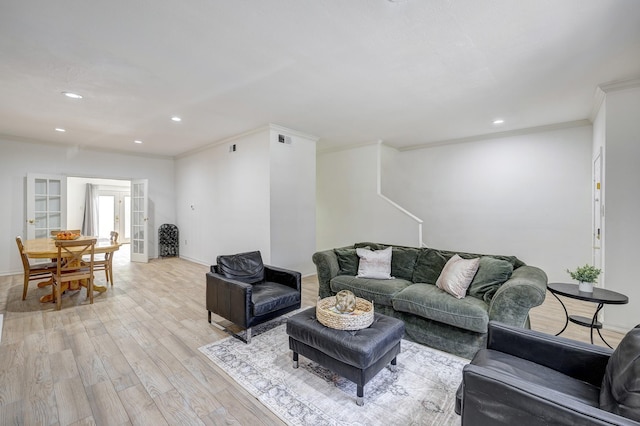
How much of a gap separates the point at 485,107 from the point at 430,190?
2.47m

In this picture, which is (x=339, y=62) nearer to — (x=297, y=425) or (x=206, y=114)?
(x=206, y=114)

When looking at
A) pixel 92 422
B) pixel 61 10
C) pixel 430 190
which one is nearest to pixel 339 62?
pixel 61 10

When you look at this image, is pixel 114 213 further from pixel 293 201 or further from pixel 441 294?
pixel 441 294

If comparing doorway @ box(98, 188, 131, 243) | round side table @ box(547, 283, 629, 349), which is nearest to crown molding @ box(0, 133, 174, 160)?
doorway @ box(98, 188, 131, 243)

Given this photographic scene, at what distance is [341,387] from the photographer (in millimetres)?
2080

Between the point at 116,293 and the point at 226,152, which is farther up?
the point at 226,152

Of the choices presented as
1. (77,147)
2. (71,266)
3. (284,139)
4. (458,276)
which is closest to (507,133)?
(458,276)

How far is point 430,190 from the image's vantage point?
6.10m

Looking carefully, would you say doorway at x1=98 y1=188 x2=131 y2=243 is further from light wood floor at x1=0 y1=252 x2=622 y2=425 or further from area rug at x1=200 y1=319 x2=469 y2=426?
area rug at x1=200 y1=319 x2=469 y2=426

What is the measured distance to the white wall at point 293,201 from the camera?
4742mm

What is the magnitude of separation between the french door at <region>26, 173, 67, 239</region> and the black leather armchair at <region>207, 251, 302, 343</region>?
16.6 feet

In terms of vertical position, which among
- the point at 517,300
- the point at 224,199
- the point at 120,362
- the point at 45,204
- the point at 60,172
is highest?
the point at 60,172

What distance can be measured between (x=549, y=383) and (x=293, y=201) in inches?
163

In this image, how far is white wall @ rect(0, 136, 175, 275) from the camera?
535 cm
